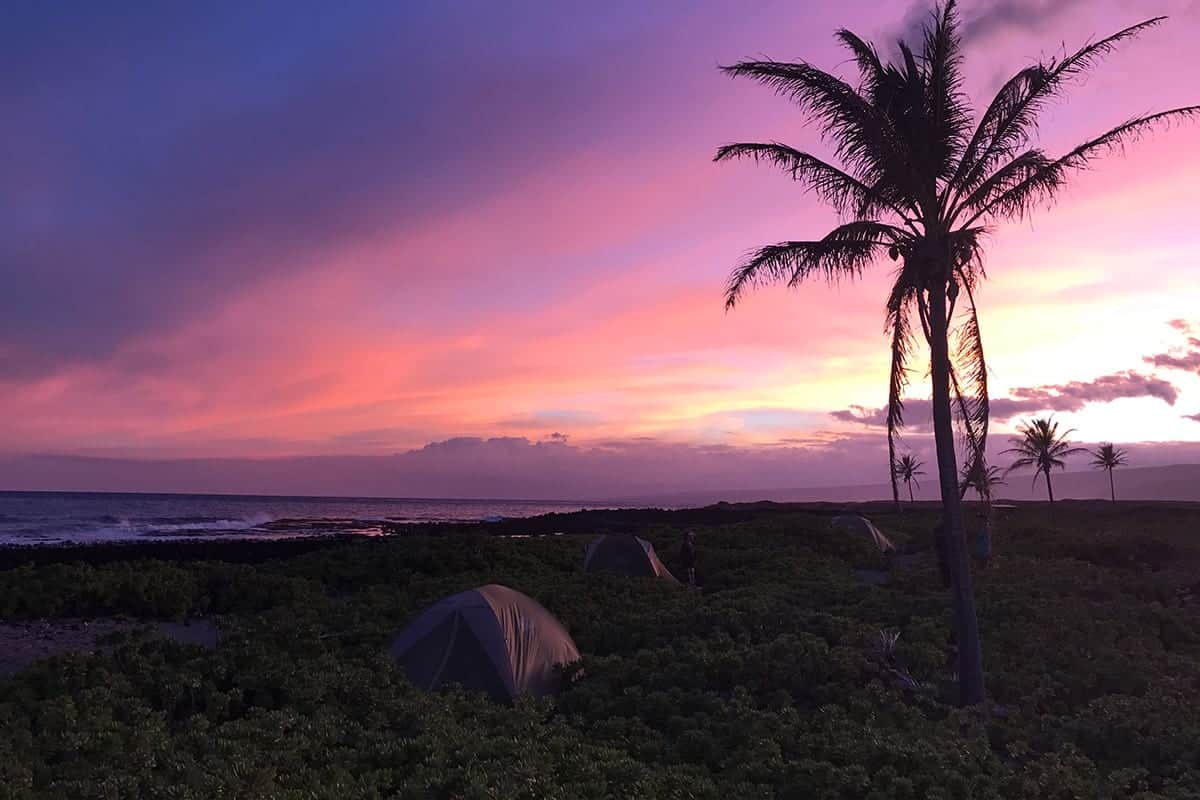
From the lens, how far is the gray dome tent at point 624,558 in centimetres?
2569

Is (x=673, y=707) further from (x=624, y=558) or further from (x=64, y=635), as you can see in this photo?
(x=64, y=635)

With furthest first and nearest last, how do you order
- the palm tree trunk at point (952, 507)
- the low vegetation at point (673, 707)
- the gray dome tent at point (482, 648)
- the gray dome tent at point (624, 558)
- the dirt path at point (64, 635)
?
1. the gray dome tent at point (624, 558)
2. the dirt path at point (64, 635)
3. the gray dome tent at point (482, 648)
4. the palm tree trunk at point (952, 507)
5. the low vegetation at point (673, 707)

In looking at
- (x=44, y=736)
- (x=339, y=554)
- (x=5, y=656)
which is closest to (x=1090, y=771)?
(x=44, y=736)

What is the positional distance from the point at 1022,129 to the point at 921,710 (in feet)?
28.0

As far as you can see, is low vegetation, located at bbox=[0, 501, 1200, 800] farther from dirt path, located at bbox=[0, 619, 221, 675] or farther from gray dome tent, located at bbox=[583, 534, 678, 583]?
gray dome tent, located at bbox=[583, 534, 678, 583]

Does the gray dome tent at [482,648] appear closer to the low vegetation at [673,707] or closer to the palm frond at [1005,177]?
the low vegetation at [673,707]

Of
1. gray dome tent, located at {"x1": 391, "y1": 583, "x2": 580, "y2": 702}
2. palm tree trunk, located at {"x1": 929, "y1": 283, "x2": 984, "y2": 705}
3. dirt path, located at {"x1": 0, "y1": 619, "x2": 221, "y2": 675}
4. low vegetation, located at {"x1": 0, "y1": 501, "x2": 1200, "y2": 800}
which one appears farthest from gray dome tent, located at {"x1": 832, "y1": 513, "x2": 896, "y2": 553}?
dirt path, located at {"x1": 0, "y1": 619, "x2": 221, "y2": 675}

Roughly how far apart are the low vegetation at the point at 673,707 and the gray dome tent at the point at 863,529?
1469cm

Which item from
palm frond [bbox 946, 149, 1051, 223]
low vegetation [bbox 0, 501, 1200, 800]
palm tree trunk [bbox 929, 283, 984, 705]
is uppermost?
palm frond [bbox 946, 149, 1051, 223]

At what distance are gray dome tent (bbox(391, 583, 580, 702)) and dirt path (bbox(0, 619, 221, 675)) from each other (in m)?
5.98

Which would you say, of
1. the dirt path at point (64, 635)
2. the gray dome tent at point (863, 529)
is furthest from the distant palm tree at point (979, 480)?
the gray dome tent at point (863, 529)

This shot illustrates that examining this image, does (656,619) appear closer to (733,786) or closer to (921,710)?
(921,710)

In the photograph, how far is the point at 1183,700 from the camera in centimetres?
1119

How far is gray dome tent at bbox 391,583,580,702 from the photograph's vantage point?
12680mm
